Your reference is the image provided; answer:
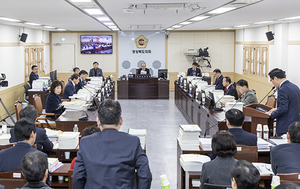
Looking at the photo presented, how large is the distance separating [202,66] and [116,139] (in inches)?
570

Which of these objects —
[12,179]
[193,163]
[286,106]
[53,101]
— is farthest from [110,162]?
[53,101]

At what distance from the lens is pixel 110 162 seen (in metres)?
2.31

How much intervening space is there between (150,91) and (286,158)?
35.2 ft

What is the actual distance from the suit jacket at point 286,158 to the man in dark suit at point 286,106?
208 centimetres

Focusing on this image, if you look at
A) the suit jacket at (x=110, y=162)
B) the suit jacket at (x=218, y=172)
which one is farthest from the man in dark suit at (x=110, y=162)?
the suit jacket at (x=218, y=172)

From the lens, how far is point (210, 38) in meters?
16.5

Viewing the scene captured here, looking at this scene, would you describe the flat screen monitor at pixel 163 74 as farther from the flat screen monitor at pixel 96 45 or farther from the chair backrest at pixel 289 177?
the chair backrest at pixel 289 177

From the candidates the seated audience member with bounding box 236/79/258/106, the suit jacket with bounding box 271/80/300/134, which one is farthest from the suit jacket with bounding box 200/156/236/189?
the seated audience member with bounding box 236/79/258/106

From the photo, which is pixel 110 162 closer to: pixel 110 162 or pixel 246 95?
pixel 110 162


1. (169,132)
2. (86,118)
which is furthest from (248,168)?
(169,132)

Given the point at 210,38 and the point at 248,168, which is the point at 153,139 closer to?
the point at 248,168

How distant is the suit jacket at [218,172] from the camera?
284 cm

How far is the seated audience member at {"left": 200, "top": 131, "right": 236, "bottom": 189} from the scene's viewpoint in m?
2.85

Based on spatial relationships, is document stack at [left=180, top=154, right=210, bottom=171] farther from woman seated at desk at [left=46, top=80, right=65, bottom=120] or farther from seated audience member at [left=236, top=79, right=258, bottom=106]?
woman seated at desk at [left=46, top=80, right=65, bottom=120]
